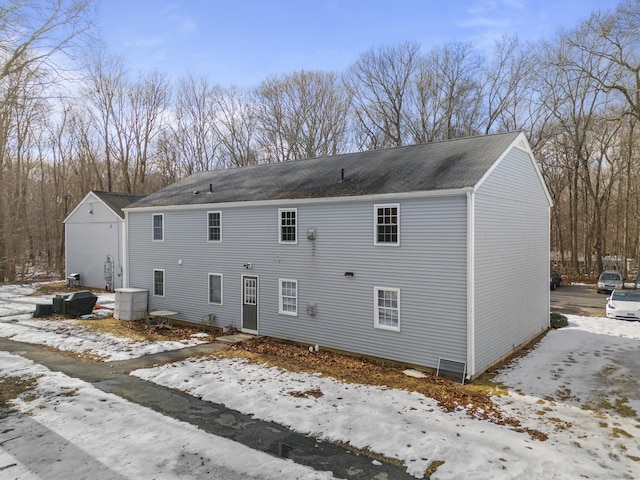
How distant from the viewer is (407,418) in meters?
7.89

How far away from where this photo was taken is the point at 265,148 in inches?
1460

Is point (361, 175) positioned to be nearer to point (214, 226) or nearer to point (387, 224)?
point (387, 224)

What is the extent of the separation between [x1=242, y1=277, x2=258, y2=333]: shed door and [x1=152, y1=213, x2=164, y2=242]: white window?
209 inches

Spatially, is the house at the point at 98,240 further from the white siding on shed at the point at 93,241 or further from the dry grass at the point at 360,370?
the dry grass at the point at 360,370

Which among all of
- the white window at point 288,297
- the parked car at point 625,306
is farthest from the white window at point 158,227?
the parked car at point 625,306

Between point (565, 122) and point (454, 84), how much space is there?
9538mm

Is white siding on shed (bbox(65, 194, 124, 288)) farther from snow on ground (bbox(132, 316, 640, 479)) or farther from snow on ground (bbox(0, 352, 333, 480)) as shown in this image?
snow on ground (bbox(0, 352, 333, 480))

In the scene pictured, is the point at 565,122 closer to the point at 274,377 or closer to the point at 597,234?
the point at 597,234

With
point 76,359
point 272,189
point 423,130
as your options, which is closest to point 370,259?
point 272,189

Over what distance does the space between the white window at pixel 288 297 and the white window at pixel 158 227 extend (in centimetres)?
694

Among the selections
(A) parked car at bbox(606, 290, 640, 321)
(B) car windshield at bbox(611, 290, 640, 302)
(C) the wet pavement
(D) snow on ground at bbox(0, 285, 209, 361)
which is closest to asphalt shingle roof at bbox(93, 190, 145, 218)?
(D) snow on ground at bbox(0, 285, 209, 361)

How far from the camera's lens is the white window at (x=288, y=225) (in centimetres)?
1357

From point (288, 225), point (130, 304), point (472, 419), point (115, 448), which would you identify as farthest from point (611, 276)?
point (115, 448)

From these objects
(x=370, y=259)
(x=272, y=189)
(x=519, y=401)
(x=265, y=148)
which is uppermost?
(x=265, y=148)
